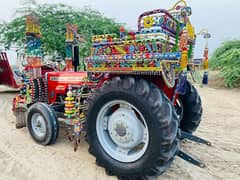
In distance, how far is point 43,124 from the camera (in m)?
3.28

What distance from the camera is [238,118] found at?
205 inches

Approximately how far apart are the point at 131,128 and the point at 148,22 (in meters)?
1.15

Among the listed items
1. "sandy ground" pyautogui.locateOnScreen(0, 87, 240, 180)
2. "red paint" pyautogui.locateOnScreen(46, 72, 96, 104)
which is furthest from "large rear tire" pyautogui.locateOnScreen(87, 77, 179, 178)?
"red paint" pyautogui.locateOnScreen(46, 72, 96, 104)

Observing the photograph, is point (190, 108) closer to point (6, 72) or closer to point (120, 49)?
point (120, 49)

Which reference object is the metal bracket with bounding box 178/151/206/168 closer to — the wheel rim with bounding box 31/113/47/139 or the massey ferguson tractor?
the massey ferguson tractor

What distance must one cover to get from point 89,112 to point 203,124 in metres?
3.10

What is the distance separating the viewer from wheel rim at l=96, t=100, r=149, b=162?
93.4 inches

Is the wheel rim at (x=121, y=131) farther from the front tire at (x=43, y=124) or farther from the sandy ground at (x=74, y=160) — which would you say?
the front tire at (x=43, y=124)

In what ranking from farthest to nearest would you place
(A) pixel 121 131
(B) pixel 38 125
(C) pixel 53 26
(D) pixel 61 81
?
(C) pixel 53 26 < (D) pixel 61 81 < (B) pixel 38 125 < (A) pixel 121 131

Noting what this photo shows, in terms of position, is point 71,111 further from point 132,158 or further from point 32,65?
point 32,65

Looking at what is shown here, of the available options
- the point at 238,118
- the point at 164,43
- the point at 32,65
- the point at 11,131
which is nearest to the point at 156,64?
the point at 164,43

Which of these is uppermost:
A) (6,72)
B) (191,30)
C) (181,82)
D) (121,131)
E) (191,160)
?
(191,30)

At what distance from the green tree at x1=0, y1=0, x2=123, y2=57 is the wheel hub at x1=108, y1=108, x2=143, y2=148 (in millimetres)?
7785

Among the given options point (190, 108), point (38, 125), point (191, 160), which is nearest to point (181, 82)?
point (190, 108)
